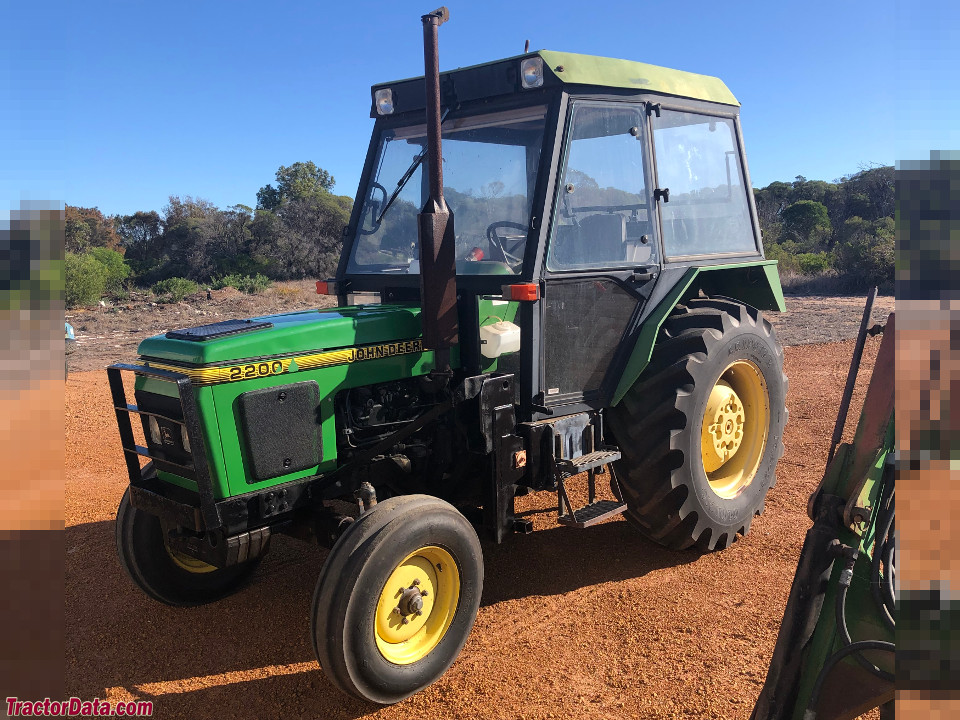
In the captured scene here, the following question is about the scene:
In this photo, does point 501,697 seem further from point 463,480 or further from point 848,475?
point 848,475

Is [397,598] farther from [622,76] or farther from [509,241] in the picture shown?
[622,76]

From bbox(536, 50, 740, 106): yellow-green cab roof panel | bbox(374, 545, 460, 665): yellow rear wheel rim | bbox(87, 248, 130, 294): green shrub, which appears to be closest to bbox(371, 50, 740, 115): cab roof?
bbox(536, 50, 740, 106): yellow-green cab roof panel

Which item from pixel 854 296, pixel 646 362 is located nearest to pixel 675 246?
pixel 646 362

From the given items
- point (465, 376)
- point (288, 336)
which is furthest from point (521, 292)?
point (288, 336)

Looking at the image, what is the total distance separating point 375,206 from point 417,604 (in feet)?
7.86

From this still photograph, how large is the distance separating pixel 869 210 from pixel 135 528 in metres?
27.5

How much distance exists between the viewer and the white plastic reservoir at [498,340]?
3.73 meters

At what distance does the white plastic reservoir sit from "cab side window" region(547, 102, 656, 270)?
1.34 ft

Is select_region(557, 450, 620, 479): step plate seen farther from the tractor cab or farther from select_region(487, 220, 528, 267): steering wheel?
select_region(487, 220, 528, 267): steering wheel

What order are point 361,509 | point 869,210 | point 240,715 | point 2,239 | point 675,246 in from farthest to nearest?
point 869,210
point 675,246
point 361,509
point 240,715
point 2,239

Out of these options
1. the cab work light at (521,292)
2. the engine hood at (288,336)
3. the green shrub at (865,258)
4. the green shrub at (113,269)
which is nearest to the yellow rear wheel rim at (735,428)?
the cab work light at (521,292)

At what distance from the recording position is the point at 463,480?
388 cm

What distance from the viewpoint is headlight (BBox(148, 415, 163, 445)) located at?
3408 mm

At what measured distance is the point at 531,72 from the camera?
11.9 ft
